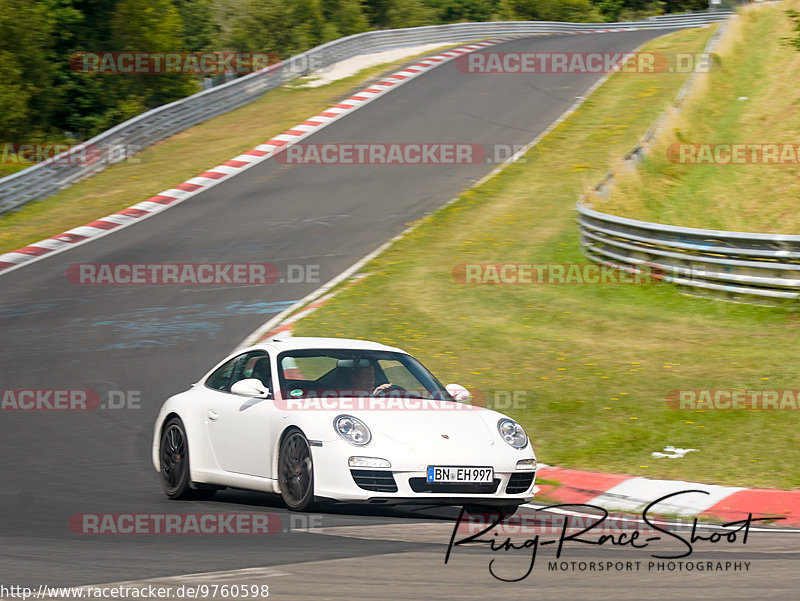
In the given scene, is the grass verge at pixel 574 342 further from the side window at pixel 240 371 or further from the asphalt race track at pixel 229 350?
the side window at pixel 240 371

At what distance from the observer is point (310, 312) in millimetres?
16984

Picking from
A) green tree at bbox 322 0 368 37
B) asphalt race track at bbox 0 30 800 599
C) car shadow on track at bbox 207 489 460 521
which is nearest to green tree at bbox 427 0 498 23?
green tree at bbox 322 0 368 37

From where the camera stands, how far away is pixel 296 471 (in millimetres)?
7980

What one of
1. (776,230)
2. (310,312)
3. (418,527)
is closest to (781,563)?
(418,527)

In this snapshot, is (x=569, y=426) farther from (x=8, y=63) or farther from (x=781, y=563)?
(x=8, y=63)

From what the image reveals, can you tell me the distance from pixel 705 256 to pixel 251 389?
9959mm

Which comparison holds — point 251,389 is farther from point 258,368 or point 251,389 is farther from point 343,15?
point 343,15

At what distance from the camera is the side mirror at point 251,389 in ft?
27.5

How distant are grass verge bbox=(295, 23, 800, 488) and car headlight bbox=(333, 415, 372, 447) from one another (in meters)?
2.73

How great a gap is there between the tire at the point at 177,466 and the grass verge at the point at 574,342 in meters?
3.14

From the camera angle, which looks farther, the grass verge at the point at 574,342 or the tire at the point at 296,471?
the grass verge at the point at 574,342

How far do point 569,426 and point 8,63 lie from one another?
29.2m

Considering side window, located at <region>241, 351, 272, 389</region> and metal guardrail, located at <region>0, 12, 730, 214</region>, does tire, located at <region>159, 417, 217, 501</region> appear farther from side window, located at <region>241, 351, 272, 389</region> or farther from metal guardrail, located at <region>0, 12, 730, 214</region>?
metal guardrail, located at <region>0, 12, 730, 214</region>

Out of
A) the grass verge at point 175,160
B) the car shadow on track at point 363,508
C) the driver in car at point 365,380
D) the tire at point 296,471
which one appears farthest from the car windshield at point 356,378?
the grass verge at point 175,160
